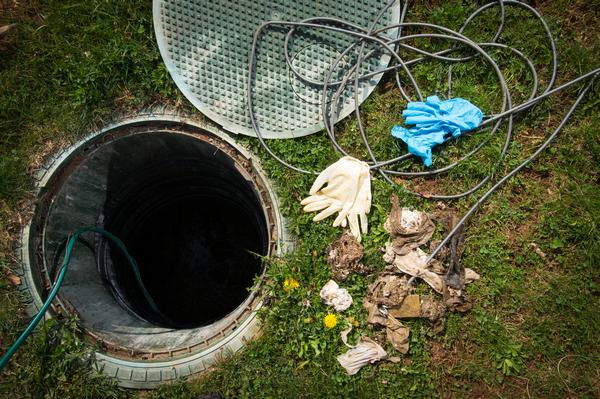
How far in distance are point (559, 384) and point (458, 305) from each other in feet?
2.53

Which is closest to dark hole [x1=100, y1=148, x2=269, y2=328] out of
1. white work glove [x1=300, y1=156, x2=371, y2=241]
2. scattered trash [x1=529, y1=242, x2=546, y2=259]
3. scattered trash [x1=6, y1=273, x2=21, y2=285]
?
scattered trash [x1=6, y1=273, x2=21, y2=285]

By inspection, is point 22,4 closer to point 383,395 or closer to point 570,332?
point 383,395

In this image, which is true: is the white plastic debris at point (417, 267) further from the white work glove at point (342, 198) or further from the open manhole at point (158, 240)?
the open manhole at point (158, 240)

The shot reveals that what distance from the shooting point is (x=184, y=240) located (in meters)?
4.23

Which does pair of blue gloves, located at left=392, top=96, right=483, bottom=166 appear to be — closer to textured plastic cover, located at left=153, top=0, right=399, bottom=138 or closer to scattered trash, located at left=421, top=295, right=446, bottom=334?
textured plastic cover, located at left=153, top=0, right=399, bottom=138

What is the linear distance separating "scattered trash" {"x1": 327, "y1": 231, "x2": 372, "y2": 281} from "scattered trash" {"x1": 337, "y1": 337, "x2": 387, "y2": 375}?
43 centimetres

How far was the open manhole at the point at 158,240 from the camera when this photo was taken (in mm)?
2832

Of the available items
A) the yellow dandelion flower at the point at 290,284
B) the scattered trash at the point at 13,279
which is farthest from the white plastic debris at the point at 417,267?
the scattered trash at the point at 13,279

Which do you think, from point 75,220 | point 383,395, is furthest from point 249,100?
point 383,395

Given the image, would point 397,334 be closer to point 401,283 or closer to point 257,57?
point 401,283

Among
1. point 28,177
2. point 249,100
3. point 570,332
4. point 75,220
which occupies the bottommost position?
point 570,332

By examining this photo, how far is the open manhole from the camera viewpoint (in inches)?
111

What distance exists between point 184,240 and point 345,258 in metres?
2.04

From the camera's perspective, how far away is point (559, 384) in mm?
2730
